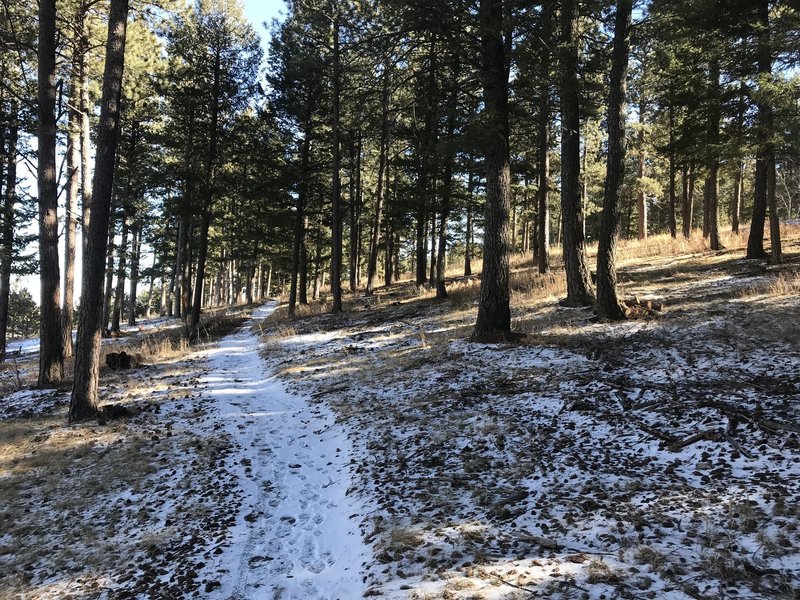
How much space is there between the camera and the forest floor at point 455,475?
376cm

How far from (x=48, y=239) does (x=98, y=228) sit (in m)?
4.55

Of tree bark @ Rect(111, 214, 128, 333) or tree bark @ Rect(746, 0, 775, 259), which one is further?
tree bark @ Rect(111, 214, 128, 333)

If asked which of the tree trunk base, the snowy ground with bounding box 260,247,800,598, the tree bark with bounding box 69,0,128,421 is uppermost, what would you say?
the tree bark with bounding box 69,0,128,421

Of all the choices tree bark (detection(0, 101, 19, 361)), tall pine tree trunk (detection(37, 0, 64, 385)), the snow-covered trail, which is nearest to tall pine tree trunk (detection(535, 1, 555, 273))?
the snow-covered trail

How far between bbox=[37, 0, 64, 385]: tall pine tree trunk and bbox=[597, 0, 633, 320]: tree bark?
1312 cm

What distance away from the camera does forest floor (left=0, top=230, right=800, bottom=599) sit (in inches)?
148

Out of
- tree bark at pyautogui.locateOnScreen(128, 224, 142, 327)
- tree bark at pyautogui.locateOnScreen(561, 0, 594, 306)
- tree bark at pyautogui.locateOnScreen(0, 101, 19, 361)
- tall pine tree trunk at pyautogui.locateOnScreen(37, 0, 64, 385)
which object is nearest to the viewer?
tree bark at pyautogui.locateOnScreen(561, 0, 594, 306)

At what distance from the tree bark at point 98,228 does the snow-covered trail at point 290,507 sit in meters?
2.42

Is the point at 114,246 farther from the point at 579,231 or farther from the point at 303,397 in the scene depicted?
the point at 579,231

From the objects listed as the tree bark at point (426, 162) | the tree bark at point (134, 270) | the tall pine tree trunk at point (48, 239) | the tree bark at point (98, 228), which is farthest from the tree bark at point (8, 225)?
the tree bark at point (426, 162)

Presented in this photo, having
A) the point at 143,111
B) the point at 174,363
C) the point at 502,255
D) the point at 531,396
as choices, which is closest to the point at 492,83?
the point at 502,255

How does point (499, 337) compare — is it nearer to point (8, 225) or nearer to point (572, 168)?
point (572, 168)

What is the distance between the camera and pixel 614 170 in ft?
32.9

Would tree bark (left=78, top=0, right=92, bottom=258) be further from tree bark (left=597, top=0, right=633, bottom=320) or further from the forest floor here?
tree bark (left=597, top=0, right=633, bottom=320)
